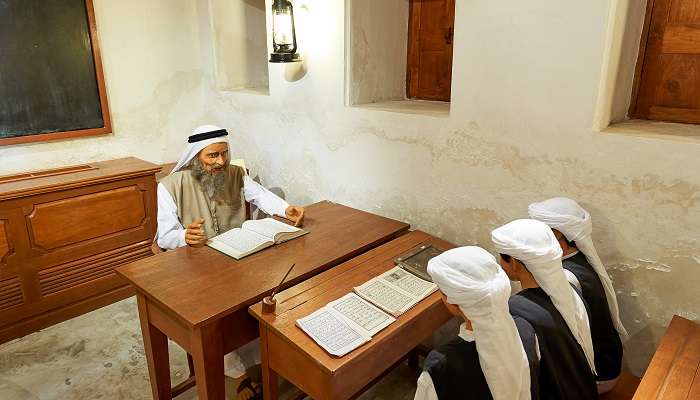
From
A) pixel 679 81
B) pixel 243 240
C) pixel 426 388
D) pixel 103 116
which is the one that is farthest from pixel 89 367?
pixel 679 81

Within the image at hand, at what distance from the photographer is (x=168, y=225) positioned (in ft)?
8.08

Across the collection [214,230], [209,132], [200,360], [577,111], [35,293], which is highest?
[577,111]

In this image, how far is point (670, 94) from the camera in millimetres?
2039

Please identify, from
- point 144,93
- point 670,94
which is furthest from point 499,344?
point 144,93

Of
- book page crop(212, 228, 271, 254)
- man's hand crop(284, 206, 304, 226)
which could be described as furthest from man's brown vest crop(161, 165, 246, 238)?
man's hand crop(284, 206, 304, 226)

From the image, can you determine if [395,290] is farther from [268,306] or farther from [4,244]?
[4,244]

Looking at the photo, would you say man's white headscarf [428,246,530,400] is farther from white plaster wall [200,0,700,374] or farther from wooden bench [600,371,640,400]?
white plaster wall [200,0,700,374]

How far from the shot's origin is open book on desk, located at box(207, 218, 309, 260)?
7.18ft

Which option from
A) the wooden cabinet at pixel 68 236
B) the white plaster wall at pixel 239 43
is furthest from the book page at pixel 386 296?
the white plaster wall at pixel 239 43

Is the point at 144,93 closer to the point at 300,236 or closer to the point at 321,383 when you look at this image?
the point at 300,236

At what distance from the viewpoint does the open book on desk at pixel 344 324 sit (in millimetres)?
1546

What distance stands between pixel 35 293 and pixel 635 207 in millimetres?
3366

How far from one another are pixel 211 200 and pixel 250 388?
108 cm

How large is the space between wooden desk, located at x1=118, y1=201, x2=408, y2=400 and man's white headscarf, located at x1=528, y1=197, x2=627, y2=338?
864 millimetres
